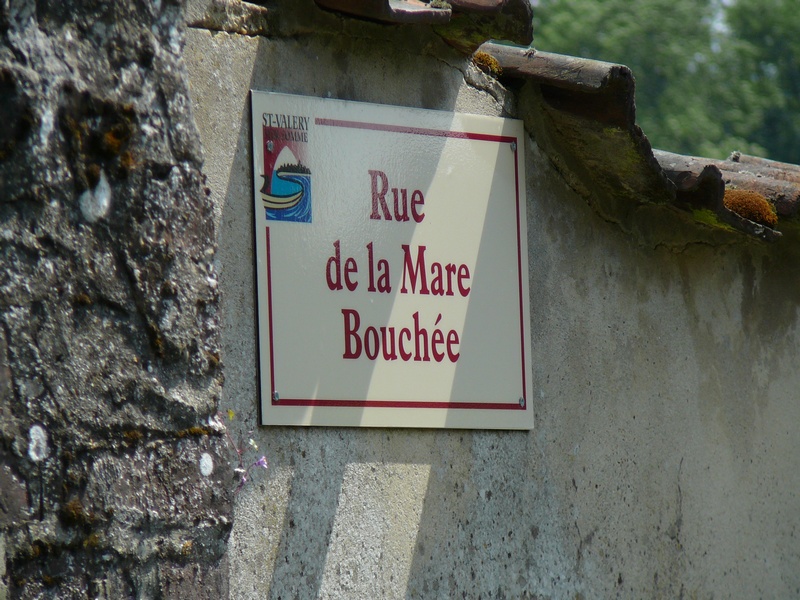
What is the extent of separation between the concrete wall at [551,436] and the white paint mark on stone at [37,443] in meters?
1.24

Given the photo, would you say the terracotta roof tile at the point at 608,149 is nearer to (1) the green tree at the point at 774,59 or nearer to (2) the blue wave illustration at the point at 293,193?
(2) the blue wave illustration at the point at 293,193

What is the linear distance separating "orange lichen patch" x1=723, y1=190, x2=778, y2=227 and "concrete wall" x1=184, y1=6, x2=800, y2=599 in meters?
0.27

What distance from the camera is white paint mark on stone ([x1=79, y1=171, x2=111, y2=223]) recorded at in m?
1.70

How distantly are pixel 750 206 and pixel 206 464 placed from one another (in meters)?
2.53

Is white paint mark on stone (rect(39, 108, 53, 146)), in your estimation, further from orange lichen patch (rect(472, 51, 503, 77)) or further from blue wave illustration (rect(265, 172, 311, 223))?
orange lichen patch (rect(472, 51, 503, 77))

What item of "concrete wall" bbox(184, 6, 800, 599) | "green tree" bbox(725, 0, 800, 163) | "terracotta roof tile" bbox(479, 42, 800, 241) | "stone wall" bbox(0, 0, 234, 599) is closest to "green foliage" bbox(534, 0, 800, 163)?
"green tree" bbox(725, 0, 800, 163)

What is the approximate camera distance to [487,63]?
3486 mm

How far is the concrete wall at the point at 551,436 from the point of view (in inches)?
116

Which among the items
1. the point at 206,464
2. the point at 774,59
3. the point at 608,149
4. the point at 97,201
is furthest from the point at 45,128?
the point at 774,59

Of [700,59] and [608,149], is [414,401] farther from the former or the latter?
[700,59]

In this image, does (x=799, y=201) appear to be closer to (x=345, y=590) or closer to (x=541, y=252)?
(x=541, y=252)

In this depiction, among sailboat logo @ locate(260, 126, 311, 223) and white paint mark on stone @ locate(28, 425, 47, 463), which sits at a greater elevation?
white paint mark on stone @ locate(28, 425, 47, 463)

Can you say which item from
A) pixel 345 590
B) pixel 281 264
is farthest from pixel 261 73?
pixel 345 590

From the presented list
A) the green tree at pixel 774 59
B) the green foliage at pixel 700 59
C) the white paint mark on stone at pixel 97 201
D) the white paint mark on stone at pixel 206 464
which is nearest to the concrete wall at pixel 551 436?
the white paint mark on stone at pixel 206 464
